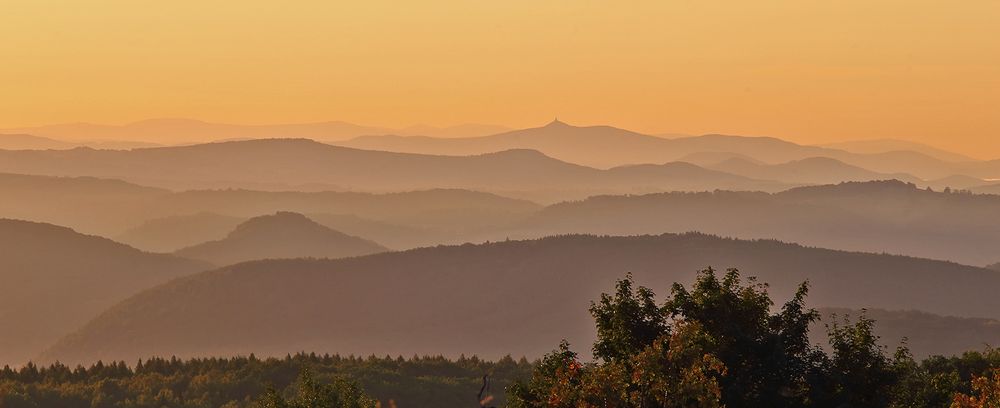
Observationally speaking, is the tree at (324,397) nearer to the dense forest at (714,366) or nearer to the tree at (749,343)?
the dense forest at (714,366)

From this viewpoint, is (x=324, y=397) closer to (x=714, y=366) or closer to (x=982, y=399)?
(x=714, y=366)

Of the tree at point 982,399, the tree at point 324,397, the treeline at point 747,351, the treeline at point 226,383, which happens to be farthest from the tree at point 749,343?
the treeline at point 226,383

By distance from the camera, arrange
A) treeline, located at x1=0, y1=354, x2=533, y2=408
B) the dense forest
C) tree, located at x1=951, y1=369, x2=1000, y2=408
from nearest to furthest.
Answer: tree, located at x1=951, y1=369, x2=1000, y2=408 → the dense forest → treeline, located at x1=0, y1=354, x2=533, y2=408

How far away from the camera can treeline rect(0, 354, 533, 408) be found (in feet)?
519

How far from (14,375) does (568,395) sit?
154 m

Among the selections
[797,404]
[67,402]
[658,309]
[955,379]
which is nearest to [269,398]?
[658,309]

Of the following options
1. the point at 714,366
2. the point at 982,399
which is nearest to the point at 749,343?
the point at 982,399

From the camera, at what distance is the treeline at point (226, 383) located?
158 meters

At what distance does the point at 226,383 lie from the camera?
17325 cm

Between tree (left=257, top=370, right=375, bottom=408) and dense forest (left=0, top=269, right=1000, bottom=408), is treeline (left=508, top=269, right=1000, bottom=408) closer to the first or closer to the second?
dense forest (left=0, top=269, right=1000, bottom=408)

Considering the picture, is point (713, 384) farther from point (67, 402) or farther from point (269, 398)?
point (67, 402)

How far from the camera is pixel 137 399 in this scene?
159m

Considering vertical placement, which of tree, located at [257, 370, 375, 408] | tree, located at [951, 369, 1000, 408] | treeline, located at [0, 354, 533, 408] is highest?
tree, located at [951, 369, 1000, 408]

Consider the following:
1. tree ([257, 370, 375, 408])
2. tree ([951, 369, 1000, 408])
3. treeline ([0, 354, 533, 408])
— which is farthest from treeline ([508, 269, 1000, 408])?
treeline ([0, 354, 533, 408])
